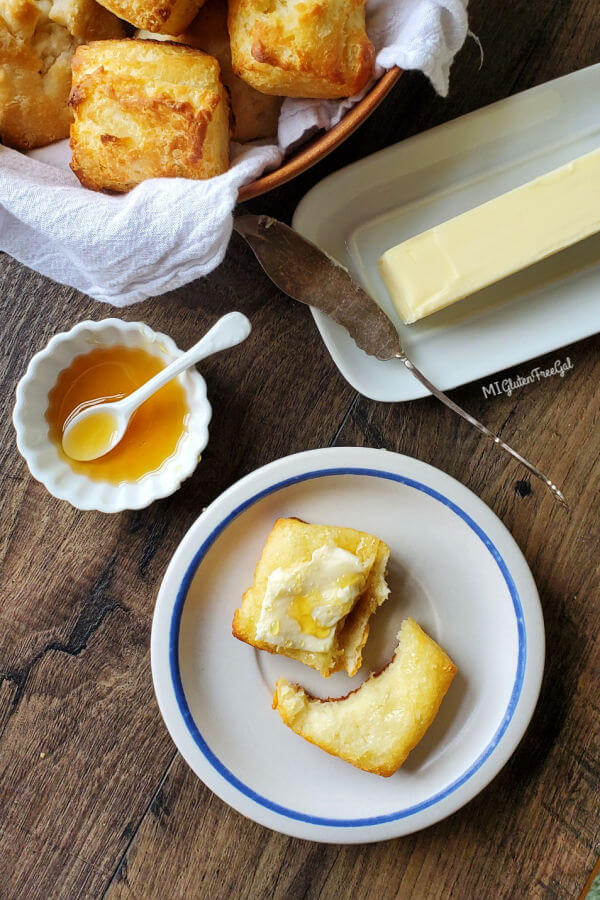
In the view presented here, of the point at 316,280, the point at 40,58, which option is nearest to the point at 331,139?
the point at 316,280

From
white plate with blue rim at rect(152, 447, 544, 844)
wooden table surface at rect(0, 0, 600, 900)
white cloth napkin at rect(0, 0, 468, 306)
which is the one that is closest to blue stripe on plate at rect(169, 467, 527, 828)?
white plate with blue rim at rect(152, 447, 544, 844)

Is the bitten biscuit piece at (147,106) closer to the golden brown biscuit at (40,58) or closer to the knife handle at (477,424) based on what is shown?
the golden brown biscuit at (40,58)

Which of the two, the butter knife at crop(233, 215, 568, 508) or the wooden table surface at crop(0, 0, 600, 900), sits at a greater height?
the butter knife at crop(233, 215, 568, 508)

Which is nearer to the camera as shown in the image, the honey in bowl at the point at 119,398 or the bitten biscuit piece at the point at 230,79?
the bitten biscuit piece at the point at 230,79

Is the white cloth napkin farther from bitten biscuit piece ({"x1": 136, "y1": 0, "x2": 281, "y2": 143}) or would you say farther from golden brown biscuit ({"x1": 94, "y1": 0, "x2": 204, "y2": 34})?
golden brown biscuit ({"x1": 94, "y1": 0, "x2": 204, "y2": 34})

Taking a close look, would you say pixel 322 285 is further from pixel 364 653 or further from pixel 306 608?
pixel 364 653

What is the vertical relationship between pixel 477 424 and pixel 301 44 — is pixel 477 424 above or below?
below

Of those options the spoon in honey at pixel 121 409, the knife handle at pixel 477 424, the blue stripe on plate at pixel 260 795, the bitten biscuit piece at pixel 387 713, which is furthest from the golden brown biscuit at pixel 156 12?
the bitten biscuit piece at pixel 387 713
